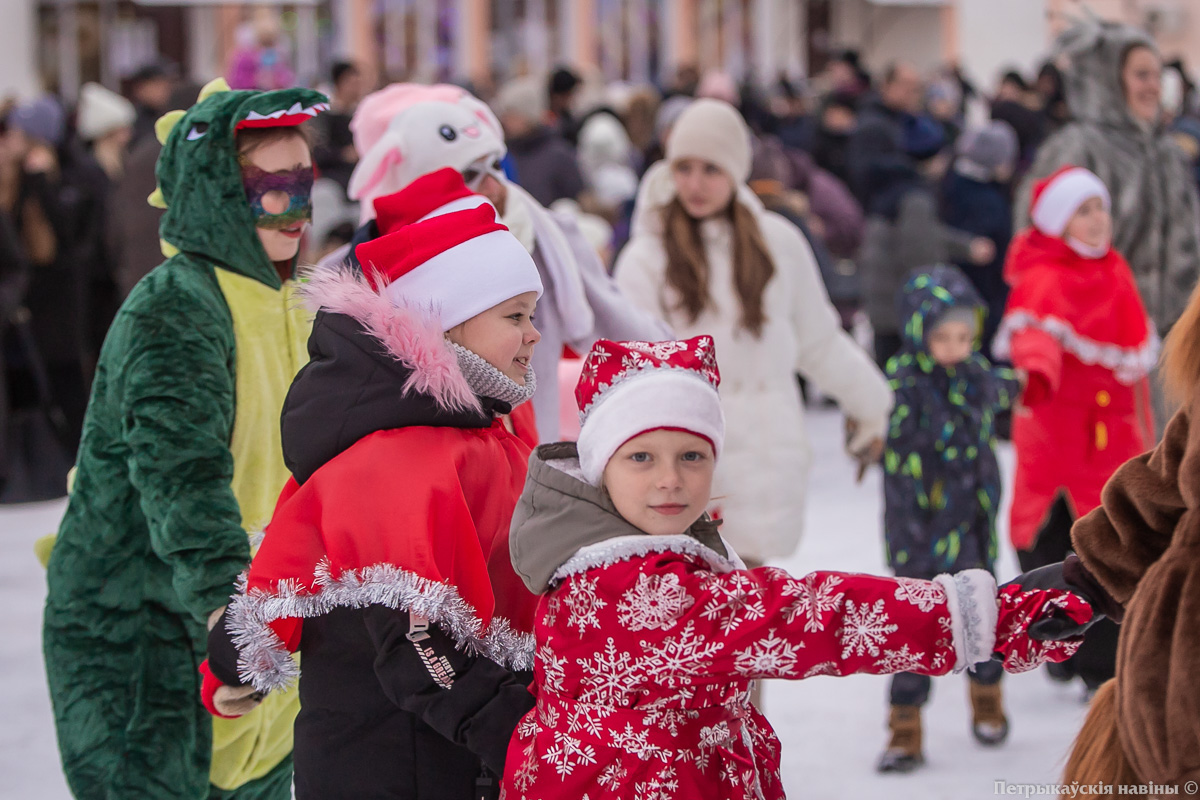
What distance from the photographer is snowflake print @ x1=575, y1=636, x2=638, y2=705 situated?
5.32 feet

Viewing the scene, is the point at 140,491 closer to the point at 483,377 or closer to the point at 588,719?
the point at 483,377

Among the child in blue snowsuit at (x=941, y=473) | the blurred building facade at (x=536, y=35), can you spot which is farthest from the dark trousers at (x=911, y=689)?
the blurred building facade at (x=536, y=35)

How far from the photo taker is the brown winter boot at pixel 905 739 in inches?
135

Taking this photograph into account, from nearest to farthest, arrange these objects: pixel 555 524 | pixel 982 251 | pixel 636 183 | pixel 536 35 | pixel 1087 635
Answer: pixel 555 524 → pixel 1087 635 → pixel 982 251 → pixel 636 183 → pixel 536 35

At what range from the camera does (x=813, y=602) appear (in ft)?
5.20

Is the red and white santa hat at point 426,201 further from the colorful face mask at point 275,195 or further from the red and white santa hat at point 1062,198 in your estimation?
the red and white santa hat at point 1062,198

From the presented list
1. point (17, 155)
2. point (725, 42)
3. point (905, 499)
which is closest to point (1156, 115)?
point (905, 499)

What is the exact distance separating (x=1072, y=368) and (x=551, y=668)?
2.68m

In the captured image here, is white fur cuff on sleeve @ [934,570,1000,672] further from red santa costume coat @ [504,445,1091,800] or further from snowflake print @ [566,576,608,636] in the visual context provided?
snowflake print @ [566,576,608,636]

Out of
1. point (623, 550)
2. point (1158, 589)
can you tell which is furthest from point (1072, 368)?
point (623, 550)

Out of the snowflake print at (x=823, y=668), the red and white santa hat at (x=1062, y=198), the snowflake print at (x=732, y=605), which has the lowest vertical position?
the snowflake print at (x=823, y=668)

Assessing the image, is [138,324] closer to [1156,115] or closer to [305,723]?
[305,723]

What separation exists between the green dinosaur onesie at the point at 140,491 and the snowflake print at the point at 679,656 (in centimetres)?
94

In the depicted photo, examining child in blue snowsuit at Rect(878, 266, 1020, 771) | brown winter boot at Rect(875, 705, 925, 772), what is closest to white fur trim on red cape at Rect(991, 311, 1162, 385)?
child in blue snowsuit at Rect(878, 266, 1020, 771)
